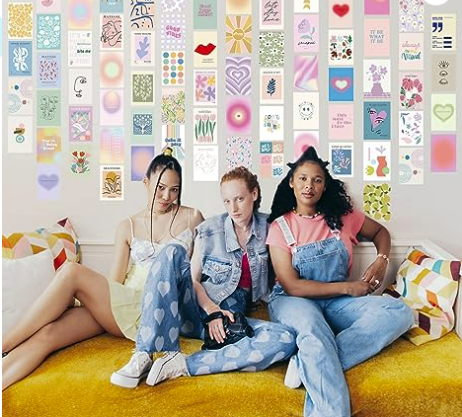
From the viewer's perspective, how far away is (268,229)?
8.16 feet

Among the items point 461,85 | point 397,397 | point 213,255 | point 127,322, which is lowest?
point 397,397

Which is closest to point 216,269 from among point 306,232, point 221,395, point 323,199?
point 306,232

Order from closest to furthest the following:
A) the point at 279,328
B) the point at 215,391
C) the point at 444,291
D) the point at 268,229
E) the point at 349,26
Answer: the point at 215,391 < the point at 279,328 < the point at 444,291 < the point at 268,229 < the point at 349,26

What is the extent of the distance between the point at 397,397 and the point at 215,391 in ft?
1.78

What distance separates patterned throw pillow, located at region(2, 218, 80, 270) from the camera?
250 cm

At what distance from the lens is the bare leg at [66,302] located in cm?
205

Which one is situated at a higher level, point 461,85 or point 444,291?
point 461,85

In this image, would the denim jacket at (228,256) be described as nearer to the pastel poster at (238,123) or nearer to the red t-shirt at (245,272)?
the red t-shirt at (245,272)


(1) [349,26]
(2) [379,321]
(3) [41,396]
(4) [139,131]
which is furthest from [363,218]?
(3) [41,396]

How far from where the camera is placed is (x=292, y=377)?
1.95 metres

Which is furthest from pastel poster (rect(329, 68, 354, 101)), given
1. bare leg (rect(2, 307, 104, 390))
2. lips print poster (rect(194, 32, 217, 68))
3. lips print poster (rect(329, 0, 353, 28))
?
bare leg (rect(2, 307, 104, 390))

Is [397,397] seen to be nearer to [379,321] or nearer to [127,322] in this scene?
[379,321]

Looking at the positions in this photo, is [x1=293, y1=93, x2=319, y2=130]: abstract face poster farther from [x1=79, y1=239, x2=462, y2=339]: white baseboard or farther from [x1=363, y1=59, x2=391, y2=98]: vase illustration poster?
[x1=79, y1=239, x2=462, y2=339]: white baseboard

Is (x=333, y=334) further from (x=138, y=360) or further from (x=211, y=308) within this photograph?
(x=138, y=360)
